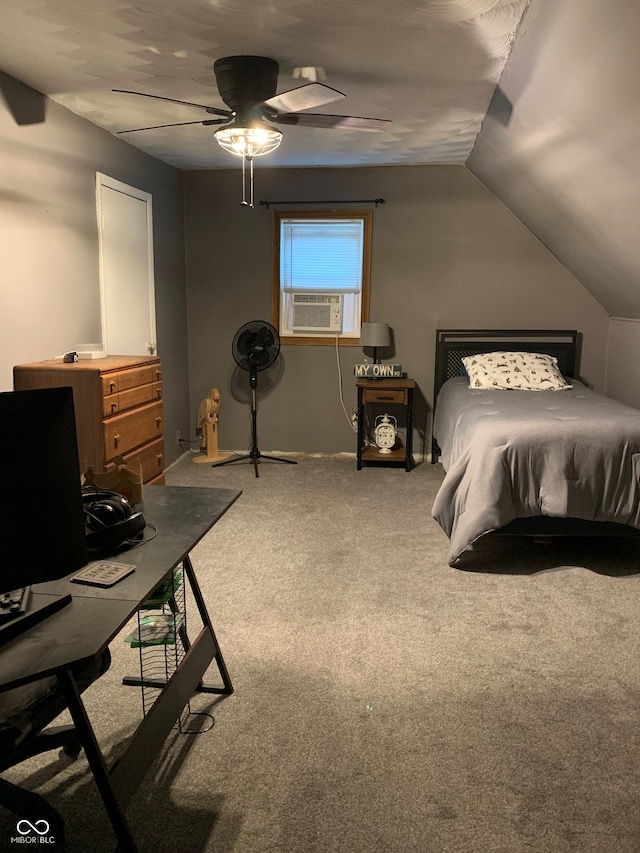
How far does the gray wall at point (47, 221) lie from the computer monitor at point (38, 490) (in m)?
2.13

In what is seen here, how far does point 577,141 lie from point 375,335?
225 centimetres

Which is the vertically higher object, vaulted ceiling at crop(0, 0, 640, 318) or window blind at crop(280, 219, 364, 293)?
vaulted ceiling at crop(0, 0, 640, 318)

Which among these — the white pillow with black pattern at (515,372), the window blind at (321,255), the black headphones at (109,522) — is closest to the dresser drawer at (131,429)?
the black headphones at (109,522)

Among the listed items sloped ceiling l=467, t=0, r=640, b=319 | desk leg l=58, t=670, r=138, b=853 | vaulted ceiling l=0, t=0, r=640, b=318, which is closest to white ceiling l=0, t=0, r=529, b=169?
vaulted ceiling l=0, t=0, r=640, b=318

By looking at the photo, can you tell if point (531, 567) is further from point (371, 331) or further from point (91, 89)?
point (91, 89)

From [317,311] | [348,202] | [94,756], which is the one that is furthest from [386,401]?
[94,756]

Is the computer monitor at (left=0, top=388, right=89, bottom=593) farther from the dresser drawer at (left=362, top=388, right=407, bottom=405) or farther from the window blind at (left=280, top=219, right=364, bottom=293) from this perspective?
the window blind at (left=280, top=219, right=364, bottom=293)

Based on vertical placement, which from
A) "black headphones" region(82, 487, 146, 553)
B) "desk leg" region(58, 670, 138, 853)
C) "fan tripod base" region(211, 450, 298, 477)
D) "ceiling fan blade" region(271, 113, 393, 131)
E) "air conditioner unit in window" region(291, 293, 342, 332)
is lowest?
"fan tripod base" region(211, 450, 298, 477)

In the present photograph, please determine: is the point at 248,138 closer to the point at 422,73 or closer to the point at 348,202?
the point at 422,73

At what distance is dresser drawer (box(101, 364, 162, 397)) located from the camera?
307cm

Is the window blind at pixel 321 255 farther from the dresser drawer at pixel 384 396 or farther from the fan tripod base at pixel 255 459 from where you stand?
the fan tripod base at pixel 255 459

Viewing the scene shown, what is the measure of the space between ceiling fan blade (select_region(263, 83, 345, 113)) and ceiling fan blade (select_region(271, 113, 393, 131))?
91mm

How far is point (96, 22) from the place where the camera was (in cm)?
243

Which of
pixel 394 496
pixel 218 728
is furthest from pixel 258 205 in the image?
pixel 218 728
